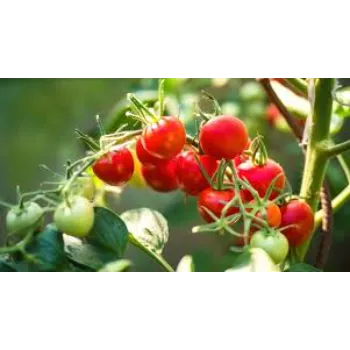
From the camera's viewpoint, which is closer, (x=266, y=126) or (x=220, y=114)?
(x=220, y=114)

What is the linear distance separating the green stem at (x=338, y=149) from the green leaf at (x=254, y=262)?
163mm

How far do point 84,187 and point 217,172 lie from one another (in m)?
0.12

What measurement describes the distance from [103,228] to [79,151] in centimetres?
26

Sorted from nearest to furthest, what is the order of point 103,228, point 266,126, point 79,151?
point 103,228, point 79,151, point 266,126

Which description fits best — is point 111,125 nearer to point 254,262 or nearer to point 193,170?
point 193,170

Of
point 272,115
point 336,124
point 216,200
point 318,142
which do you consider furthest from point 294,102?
point 272,115

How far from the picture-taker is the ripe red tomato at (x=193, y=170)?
2.39 feet

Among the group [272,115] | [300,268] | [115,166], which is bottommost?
[300,268]

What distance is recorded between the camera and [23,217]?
0.64 metres

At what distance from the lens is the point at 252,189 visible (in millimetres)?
663

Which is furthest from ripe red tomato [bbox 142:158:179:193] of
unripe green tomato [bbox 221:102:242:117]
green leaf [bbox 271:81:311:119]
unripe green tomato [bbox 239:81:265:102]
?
unripe green tomato [bbox 239:81:265:102]
